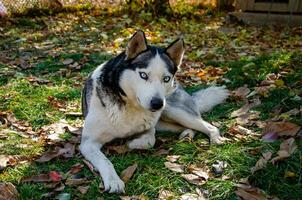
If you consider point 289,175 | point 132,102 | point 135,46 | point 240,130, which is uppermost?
point 135,46

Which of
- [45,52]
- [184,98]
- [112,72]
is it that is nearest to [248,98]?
[184,98]

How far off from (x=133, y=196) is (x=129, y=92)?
0.83m

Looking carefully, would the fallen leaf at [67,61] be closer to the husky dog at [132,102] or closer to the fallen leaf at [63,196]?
the husky dog at [132,102]

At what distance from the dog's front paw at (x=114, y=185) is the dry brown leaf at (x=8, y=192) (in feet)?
1.99

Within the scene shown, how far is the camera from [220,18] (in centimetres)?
1008

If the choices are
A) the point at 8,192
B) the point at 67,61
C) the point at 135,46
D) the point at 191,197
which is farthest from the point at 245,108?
the point at 67,61

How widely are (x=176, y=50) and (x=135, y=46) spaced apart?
357 mm

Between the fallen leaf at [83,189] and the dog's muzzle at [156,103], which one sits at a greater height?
the dog's muzzle at [156,103]

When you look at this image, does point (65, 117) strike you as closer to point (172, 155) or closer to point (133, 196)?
point (172, 155)

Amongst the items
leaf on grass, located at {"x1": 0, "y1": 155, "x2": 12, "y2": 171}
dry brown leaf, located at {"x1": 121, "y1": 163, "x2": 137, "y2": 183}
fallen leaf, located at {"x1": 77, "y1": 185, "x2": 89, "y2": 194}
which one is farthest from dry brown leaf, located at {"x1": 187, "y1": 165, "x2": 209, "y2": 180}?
leaf on grass, located at {"x1": 0, "y1": 155, "x2": 12, "y2": 171}

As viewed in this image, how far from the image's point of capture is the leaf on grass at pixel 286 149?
10.1 ft

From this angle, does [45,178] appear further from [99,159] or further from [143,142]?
[143,142]

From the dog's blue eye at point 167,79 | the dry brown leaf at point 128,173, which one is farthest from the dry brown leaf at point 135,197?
the dog's blue eye at point 167,79

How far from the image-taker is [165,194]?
283 cm
